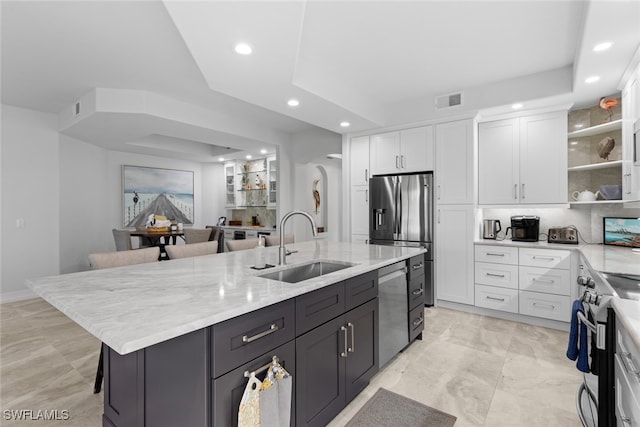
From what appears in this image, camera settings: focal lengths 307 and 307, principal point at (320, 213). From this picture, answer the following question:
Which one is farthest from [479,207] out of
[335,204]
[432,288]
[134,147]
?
[134,147]

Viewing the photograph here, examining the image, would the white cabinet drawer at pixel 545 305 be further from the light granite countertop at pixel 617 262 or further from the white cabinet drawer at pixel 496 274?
the light granite countertop at pixel 617 262

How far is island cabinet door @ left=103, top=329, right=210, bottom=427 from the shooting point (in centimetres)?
111

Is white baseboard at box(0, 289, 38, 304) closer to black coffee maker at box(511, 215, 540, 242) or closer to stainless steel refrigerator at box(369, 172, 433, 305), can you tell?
stainless steel refrigerator at box(369, 172, 433, 305)

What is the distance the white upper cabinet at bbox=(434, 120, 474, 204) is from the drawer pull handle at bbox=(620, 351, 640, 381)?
2619 millimetres

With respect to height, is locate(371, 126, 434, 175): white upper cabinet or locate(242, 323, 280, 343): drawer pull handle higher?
locate(371, 126, 434, 175): white upper cabinet

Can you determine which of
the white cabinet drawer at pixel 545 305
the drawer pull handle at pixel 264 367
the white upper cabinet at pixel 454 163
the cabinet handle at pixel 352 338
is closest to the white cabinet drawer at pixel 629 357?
the cabinet handle at pixel 352 338

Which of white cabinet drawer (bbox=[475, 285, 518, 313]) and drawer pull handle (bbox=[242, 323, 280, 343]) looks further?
white cabinet drawer (bbox=[475, 285, 518, 313])

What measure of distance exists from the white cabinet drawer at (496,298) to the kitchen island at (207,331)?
7.03 ft

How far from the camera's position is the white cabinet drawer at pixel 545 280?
10.5ft

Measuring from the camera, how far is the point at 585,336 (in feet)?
5.88

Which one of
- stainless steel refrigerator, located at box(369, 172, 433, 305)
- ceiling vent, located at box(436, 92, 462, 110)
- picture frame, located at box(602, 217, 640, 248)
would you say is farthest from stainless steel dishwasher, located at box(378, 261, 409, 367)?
picture frame, located at box(602, 217, 640, 248)

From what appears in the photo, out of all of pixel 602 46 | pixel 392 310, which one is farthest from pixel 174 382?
pixel 602 46

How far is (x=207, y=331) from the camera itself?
114cm

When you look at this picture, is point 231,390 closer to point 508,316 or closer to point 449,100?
point 508,316
